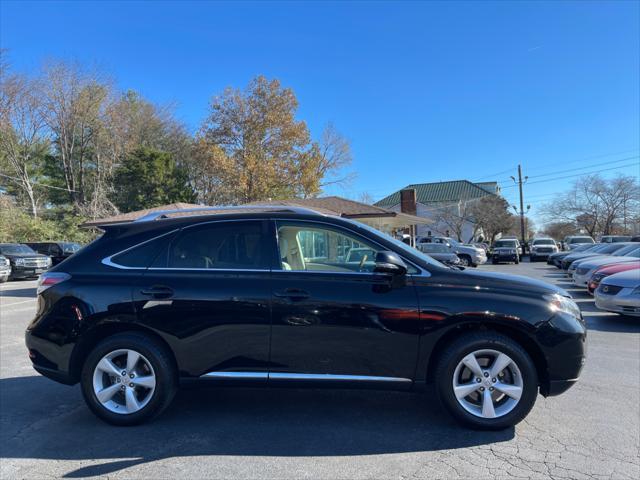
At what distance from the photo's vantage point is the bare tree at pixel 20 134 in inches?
1281

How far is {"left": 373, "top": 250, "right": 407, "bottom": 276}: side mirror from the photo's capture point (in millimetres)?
3537

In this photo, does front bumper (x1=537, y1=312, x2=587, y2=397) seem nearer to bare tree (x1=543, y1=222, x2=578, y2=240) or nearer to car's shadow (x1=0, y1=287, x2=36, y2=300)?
car's shadow (x1=0, y1=287, x2=36, y2=300)

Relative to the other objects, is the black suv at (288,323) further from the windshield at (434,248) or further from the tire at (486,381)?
the windshield at (434,248)

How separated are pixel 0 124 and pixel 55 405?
37.1 meters

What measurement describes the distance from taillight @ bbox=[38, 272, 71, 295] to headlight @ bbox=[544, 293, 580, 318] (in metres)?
4.17

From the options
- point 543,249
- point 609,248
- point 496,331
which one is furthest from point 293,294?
point 543,249

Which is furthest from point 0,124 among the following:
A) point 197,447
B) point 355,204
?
point 197,447

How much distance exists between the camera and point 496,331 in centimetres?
367

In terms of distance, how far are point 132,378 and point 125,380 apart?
0.07 meters

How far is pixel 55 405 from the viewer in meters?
4.42

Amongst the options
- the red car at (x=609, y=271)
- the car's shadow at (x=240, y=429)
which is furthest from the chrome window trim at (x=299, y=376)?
the red car at (x=609, y=271)

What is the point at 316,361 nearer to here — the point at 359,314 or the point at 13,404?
the point at 359,314

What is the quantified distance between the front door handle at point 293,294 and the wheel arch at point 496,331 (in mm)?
1149

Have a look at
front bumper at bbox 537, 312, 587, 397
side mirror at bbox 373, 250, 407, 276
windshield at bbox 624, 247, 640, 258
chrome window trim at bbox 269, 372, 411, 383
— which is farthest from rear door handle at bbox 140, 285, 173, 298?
windshield at bbox 624, 247, 640, 258
